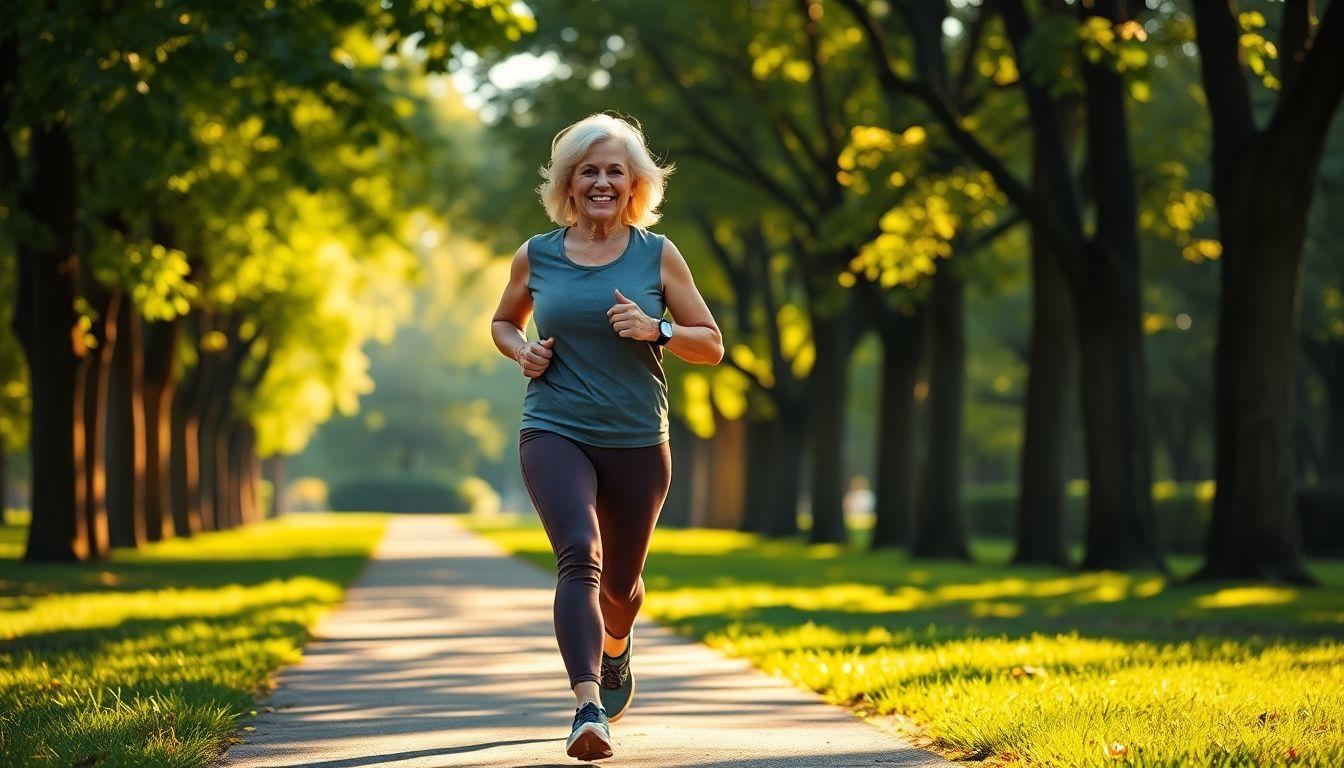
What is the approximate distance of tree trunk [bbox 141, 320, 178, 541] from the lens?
1003 inches

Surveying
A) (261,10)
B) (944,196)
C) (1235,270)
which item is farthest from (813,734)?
(944,196)

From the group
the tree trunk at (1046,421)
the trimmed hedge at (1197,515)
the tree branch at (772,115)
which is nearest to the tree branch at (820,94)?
the tree branch at (772,115)

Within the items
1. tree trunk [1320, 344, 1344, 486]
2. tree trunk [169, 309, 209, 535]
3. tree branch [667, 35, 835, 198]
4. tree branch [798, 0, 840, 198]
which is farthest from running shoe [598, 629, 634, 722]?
tree trunk [1320, 344, 1344, 486]

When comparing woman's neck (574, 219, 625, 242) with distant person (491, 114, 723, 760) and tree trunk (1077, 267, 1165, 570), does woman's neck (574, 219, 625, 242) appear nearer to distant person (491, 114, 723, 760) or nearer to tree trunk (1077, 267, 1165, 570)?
distant person (491, 114, 723, 760)

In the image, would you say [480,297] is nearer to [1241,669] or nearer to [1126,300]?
[1126,300]

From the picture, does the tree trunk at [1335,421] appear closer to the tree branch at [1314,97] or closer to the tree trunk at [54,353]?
the tree branch at [1314,97]

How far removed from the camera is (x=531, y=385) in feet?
18.3

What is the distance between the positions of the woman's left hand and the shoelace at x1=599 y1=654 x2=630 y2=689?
1246 millimetres

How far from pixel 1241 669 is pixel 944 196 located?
42.5ft

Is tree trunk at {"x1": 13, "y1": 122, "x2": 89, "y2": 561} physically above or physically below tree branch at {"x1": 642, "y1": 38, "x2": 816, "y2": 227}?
below

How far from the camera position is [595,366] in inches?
217

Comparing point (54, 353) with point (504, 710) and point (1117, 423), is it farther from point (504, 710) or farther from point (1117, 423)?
point (504, 710)

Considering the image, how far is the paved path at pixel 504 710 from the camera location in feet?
18.4

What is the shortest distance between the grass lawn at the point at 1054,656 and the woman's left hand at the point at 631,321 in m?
1.70
